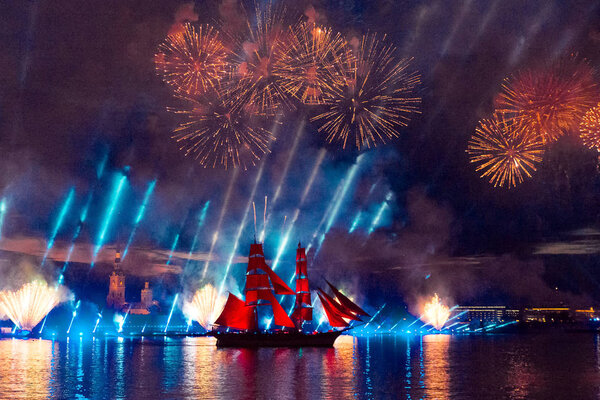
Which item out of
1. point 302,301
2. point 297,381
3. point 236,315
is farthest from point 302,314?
point 297,381

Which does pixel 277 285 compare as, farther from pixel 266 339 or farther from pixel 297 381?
pixel 297 381

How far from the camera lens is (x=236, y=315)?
12519 centimetres

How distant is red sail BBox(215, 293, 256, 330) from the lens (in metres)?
123

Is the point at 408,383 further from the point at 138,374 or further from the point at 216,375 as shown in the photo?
the point at 138,374

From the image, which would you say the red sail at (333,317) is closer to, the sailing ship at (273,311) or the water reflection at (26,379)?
the sailing ship at (273,311)

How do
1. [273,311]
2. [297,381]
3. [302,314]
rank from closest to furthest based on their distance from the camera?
[297,381] → [273,311] → [302,314]

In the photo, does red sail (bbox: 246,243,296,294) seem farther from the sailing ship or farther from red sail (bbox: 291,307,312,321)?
red sail (bbox: 291,307,312,321)

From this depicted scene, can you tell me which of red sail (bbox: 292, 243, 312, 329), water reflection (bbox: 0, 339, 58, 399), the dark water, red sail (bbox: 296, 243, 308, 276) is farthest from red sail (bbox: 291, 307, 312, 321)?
water reflection (bbox: 0, 339, 58, 399)

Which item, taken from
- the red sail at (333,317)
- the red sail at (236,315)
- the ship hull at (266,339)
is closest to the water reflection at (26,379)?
the red sail at (236,315)

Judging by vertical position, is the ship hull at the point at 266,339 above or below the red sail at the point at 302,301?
below

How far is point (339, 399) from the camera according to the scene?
36.4 metres

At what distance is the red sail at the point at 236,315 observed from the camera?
122569 millimetres

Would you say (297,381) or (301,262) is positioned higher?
(301,262)

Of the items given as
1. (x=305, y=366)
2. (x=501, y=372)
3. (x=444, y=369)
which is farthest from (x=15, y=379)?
(x=501, y=372)
